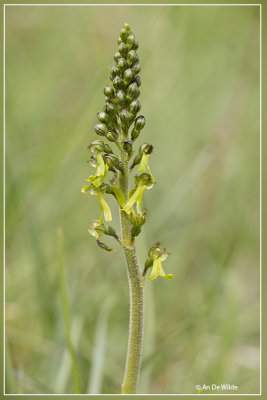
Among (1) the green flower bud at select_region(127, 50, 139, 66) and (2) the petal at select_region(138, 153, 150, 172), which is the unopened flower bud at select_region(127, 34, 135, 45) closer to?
(1) the green flower bud at select_region(127, 50, 139, 66)

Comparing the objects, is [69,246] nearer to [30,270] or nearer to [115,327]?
[30,270]

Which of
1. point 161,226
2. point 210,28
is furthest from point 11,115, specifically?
point 210,28

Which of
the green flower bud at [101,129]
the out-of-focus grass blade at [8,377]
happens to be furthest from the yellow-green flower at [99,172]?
the out-of-focus grass blade at [8,377]

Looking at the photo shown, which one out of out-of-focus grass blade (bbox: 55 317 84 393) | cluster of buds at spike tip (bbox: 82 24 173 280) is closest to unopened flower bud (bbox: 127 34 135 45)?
cluster of buds at spike tip (bbox: 82 24 173 280)

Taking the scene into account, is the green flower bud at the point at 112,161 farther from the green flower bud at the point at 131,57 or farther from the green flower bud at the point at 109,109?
the green flower bud at the point at 131,57

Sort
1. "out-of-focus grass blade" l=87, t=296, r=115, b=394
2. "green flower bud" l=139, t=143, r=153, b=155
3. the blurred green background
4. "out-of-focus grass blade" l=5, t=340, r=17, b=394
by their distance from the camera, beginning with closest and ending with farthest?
"green flower bud" l=139, t=143, r=153, b=155 → "out-of-focus grass blade" l=5, t=340, r=17, b=394 → "out-of-focus grass blade" l=87, t=296, r=115, b=394 → the blurred green background
